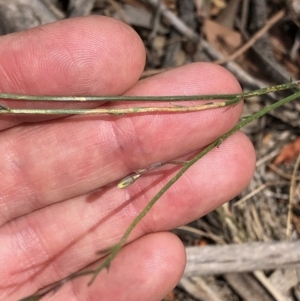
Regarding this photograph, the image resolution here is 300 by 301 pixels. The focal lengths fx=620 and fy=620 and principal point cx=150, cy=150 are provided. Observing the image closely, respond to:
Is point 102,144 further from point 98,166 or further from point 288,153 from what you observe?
point 288,153

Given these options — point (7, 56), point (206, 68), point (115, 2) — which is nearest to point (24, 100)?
point (7, 56)

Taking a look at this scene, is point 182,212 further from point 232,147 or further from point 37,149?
point 37,149

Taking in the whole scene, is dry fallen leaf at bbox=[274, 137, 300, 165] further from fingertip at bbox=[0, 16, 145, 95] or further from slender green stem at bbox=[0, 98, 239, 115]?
fingertip at bbox=[0, 16, 145, 95]

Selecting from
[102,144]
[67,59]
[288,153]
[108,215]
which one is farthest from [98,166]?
[288,153]

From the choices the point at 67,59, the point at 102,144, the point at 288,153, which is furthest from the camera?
the point at 288,153

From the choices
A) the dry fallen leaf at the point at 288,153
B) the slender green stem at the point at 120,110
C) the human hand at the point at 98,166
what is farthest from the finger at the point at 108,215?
the dry fallen leaf at the point at 288,153

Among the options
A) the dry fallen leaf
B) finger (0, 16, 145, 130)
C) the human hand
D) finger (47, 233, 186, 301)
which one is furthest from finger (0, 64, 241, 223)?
the dry fallen leaf
